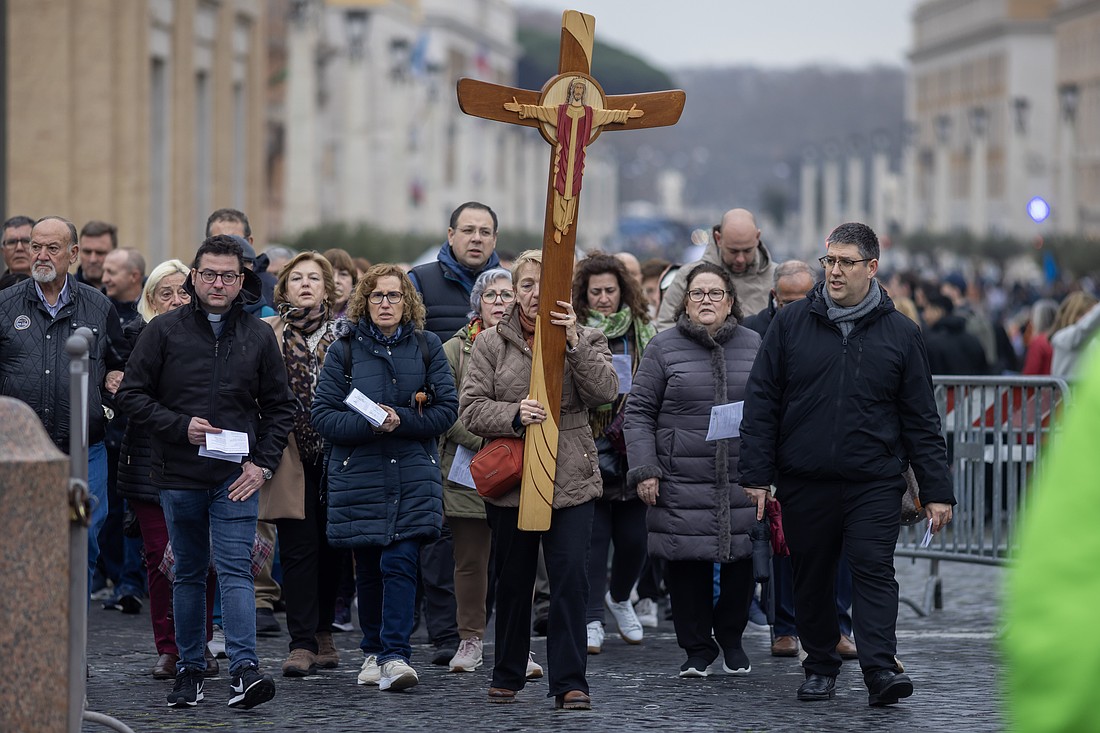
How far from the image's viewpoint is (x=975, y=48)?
123 m

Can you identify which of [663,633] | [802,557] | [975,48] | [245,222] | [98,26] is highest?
[975,48]

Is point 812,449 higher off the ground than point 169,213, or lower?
lower

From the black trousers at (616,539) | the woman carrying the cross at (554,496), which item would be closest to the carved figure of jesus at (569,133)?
the woman carrying the cross at (554,496)

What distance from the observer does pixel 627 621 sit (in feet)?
32.6

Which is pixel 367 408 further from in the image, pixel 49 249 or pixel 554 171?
pixel 49 249

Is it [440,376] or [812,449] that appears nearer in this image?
[812,449]

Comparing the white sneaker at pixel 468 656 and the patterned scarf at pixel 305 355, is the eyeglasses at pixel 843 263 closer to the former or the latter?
the patterned scarf at pixel 305 355

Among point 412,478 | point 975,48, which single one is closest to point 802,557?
point 412,478

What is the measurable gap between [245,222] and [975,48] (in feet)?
387

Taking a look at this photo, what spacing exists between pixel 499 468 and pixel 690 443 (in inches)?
52.5

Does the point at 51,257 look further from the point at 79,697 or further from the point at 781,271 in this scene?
the point at 781,271

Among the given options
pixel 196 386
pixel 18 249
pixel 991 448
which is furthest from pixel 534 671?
pixel 18 249

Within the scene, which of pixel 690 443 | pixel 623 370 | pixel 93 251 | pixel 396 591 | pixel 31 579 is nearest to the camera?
pixel 31 579

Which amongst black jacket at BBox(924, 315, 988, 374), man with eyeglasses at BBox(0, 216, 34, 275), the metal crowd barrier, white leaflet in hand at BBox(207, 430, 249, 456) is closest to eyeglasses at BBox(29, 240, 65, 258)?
white leaflet in hand at BBox(207, 430, 249, 456)
